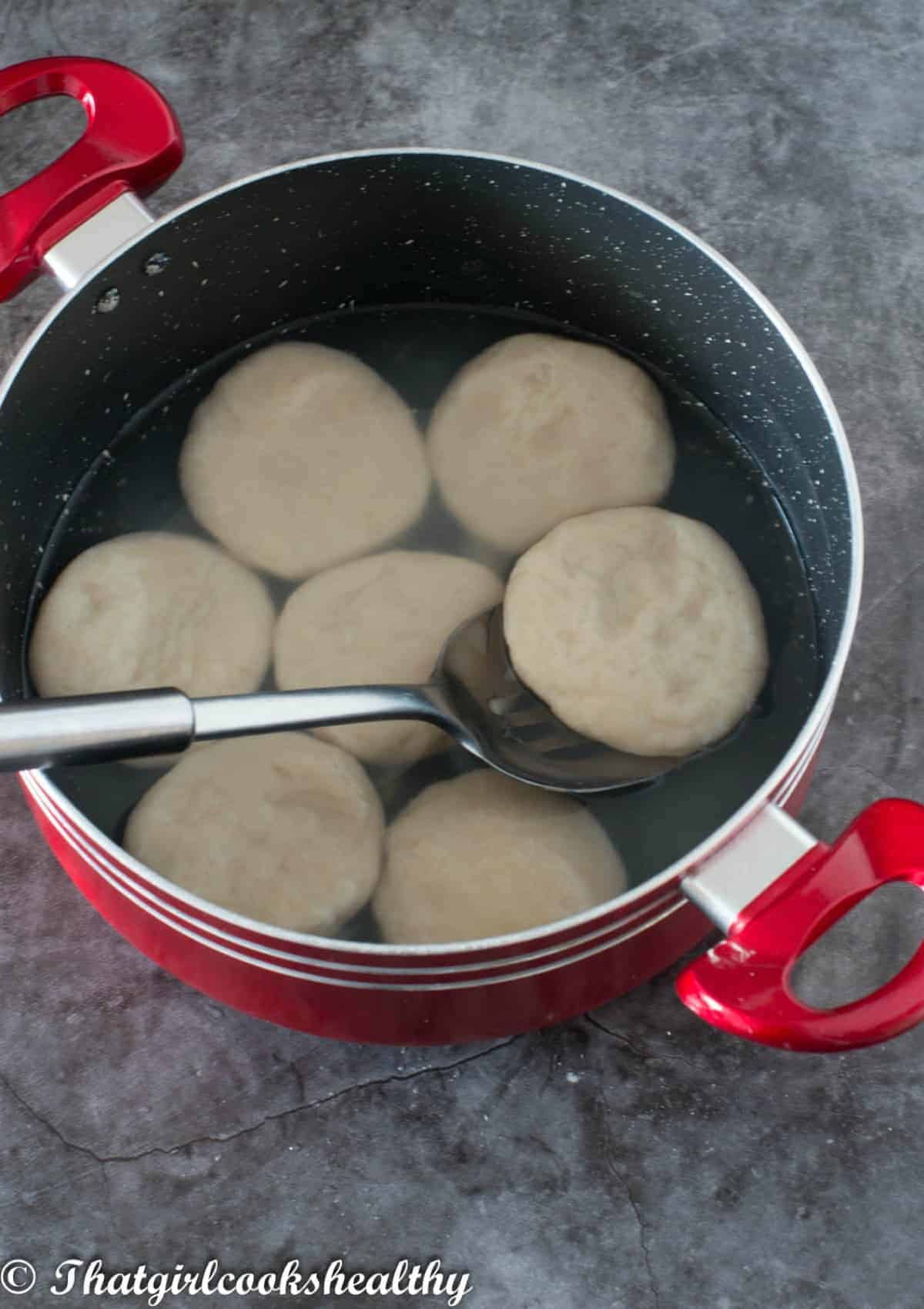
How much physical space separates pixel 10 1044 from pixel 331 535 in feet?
1.47

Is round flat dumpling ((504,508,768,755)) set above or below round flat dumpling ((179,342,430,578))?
below

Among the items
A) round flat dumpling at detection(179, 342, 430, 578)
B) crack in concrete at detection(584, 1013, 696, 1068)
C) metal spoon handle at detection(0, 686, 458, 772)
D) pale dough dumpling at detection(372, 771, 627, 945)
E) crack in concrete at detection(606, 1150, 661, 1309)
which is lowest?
crack in concrete at detection(606, 1150, 661, 1309)

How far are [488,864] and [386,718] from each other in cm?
12

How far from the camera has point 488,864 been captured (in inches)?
37.3

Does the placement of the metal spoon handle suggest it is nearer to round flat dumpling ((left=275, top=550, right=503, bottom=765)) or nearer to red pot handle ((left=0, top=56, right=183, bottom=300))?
round flat dumpling ((left=275, top=550, right=503, bottom=765))

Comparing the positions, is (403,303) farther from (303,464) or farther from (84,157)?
(84,157)

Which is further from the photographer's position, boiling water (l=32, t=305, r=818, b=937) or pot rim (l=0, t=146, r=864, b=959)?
boiling water (l=32, t=305, r=818, b=937)

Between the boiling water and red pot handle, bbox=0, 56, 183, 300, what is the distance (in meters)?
0.18

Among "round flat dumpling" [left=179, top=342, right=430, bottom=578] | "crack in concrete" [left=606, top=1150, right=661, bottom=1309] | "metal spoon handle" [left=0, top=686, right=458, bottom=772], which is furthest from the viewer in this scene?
"round flat dumpling" [left=179, top=342, right=430, bottom=578]

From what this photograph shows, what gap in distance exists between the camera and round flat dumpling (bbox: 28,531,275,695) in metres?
1.04

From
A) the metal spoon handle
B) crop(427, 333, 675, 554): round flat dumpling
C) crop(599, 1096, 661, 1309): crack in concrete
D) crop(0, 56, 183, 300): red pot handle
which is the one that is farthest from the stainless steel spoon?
crop(0, 56, 183, 300): red pot handle

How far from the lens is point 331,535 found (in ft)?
3.66

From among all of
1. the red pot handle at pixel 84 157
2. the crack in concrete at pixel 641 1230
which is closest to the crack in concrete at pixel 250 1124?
the crack in concrete at pixel 641 1230

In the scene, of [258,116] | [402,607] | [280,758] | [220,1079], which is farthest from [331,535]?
[258,116]
